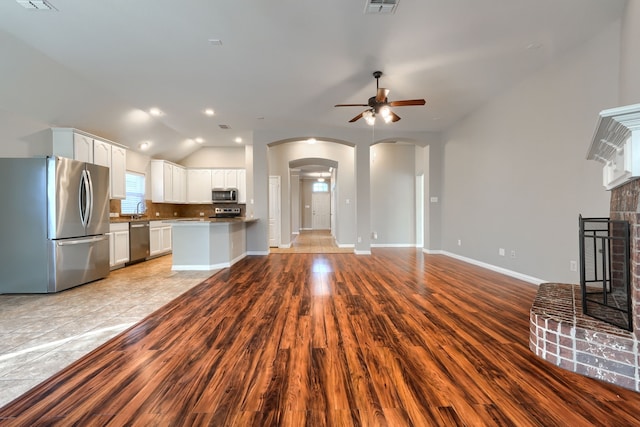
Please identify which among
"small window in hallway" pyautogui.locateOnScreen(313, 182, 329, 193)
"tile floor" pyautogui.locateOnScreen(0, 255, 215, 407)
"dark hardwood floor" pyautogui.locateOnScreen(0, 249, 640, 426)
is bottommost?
"tile floor" pyautogui.locateOnScreen(0, 255, 215, 407)

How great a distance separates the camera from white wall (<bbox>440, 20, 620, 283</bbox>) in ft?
10.5

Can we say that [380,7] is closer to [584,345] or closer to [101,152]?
[584,345]

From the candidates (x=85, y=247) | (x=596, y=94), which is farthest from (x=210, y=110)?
(x=596, y=94)

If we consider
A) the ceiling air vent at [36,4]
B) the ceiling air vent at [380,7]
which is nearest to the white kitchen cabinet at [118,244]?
the ceiling air vent at [36,4]

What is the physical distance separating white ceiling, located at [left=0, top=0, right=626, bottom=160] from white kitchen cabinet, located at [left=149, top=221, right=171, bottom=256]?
230 centimetres

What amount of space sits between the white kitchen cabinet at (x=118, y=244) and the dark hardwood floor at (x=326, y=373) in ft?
9.56

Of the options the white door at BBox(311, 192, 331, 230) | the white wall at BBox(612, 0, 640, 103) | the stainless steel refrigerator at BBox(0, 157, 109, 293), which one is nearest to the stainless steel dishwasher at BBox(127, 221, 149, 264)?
the stainless steel refrigerator at BBox(0, 157, 109, 293)

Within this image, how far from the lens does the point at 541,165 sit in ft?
12.9

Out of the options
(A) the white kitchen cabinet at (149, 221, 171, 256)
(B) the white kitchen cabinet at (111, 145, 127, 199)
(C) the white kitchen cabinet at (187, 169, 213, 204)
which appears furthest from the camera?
(C) the white kitchen cabinet at (187, 169, 213, 204)

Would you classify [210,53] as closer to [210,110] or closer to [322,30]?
[322,30]

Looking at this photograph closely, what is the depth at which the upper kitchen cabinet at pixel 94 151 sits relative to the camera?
4770 millimetres

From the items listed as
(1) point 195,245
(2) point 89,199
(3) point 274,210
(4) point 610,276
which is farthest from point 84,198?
(4) point 610,276

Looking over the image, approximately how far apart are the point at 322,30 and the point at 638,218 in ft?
10.1

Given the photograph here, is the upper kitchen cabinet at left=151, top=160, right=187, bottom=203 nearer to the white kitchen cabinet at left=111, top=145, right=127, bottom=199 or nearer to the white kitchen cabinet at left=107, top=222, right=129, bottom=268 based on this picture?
the white kitchen cabinet at left=111, top=145, right=127, bottom=199
